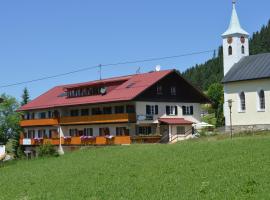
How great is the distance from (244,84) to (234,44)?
19.8 feet

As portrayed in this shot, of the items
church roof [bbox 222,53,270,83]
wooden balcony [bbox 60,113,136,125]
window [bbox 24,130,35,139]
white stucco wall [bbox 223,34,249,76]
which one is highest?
white stucco wall [bbox 223,34,249,76]

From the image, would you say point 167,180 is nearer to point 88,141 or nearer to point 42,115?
point 88,141

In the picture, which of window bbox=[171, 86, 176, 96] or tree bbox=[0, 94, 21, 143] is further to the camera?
tree bbox=[0, 94, 21, 143]

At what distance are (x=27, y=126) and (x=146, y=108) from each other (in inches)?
961

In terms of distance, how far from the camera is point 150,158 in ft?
107

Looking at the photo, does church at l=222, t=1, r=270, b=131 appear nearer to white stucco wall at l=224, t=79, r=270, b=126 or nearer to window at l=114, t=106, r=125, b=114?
white stucco wall at l=224, t=79, r=270, b=126

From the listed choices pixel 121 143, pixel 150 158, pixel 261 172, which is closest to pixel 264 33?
pixel 121 143

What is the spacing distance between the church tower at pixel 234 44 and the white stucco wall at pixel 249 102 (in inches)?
122

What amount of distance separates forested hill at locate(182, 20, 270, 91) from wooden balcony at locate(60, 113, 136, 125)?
10078 centimetres

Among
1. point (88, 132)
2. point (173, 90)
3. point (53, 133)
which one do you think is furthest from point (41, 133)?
point (173, 90)

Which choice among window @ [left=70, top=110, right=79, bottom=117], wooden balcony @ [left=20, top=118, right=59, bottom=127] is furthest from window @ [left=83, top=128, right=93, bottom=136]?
wooden balcony @ [left=20, top=118, right=59, bottom=127]

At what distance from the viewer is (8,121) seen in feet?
325

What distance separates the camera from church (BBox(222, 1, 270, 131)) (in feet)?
186

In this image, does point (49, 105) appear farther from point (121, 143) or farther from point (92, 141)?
point (121, 143)
